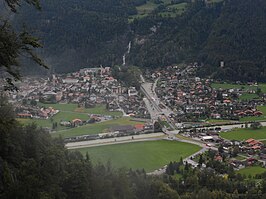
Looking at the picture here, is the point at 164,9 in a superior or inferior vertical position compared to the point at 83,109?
superior

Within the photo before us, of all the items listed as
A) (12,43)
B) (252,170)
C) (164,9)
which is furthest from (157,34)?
(12,43)

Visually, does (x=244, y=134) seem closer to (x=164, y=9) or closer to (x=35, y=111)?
(x=35, y=111)

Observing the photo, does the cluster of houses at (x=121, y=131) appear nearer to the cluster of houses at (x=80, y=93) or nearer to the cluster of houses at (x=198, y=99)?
the cluster of houses at (x=80, y=93)

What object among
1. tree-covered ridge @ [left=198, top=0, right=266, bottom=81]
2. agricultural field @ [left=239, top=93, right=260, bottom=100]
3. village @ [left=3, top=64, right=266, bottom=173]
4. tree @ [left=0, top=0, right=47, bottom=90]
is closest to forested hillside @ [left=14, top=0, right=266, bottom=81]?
tree-covered ridge @ [left=198, top=0, right=266, bottom=81]

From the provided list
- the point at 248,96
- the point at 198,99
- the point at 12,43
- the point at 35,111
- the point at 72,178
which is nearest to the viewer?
the point at 12,43

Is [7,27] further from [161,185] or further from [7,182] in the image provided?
[161,185]

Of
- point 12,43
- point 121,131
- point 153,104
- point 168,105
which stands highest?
point 12,43

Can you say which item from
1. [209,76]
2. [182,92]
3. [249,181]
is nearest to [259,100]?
[182,92]
